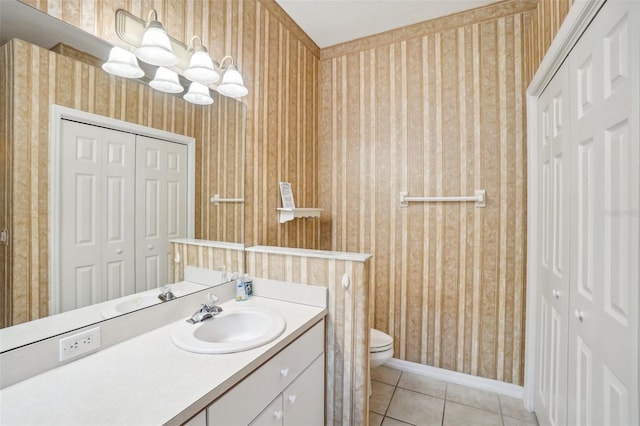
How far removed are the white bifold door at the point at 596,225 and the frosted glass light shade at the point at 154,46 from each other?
1.63 m

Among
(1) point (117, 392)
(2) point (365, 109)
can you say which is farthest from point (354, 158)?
(1) point (117, 392)

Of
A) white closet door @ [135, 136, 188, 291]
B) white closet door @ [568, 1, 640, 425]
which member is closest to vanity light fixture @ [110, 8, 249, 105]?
white closet door @ [135, 136, 188, 291]

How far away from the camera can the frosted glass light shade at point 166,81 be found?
1.34 metres

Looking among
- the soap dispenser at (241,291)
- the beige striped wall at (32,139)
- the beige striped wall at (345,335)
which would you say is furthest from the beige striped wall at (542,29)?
the soap dispenser at (241,291)

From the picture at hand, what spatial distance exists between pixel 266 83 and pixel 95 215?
4.75 ft

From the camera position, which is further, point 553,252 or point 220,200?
point 220,200

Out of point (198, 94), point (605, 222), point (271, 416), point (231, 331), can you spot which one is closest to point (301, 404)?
point (271, 416)

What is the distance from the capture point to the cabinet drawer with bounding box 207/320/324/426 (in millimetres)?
931

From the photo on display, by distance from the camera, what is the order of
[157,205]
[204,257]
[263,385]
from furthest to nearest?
[204,257] → [157,205] → [263,385]

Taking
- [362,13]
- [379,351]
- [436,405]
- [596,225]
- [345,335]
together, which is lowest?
[436,405]

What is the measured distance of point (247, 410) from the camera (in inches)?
40.3

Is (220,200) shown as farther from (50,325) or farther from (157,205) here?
(50,325)

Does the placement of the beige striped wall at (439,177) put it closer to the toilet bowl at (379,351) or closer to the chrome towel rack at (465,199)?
the chrome towel rack at (465,199)

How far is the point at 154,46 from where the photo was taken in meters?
1.26
